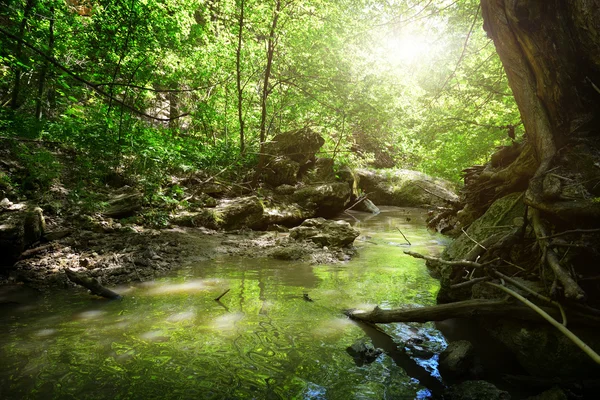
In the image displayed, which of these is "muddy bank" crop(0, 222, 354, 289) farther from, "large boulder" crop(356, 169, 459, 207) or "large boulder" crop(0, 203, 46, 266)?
"large boulder" crop(356, 169, 459, 207)

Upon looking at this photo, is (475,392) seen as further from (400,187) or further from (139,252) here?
(400,187)

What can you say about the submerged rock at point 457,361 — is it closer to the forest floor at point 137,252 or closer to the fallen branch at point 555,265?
the fallen branch at point 555,265

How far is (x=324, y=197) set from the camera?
Answer: 12.8m

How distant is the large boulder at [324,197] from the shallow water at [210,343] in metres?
6.82

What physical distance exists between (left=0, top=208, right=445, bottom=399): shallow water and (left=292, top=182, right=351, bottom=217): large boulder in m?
6.82

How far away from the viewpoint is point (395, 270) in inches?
256

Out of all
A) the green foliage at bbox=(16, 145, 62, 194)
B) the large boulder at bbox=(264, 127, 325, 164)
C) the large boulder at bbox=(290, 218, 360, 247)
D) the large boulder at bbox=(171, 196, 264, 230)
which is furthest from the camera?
the large boulder at bbox=(264, 127, 325, 164)

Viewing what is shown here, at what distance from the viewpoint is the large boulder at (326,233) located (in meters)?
8.05

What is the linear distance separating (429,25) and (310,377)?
8.27 meters

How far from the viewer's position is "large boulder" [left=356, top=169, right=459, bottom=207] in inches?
807

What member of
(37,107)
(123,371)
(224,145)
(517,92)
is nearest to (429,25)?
(517,92)

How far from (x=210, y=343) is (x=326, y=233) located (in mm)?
5213

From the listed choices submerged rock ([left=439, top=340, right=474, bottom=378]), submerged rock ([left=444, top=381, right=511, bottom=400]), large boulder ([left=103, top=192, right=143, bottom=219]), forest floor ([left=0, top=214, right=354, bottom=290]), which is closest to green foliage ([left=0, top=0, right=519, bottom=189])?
large boulder ([left=103, top=192, right=143, bottom=219])

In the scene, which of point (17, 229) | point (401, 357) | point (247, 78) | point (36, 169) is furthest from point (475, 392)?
point (247, 78)
